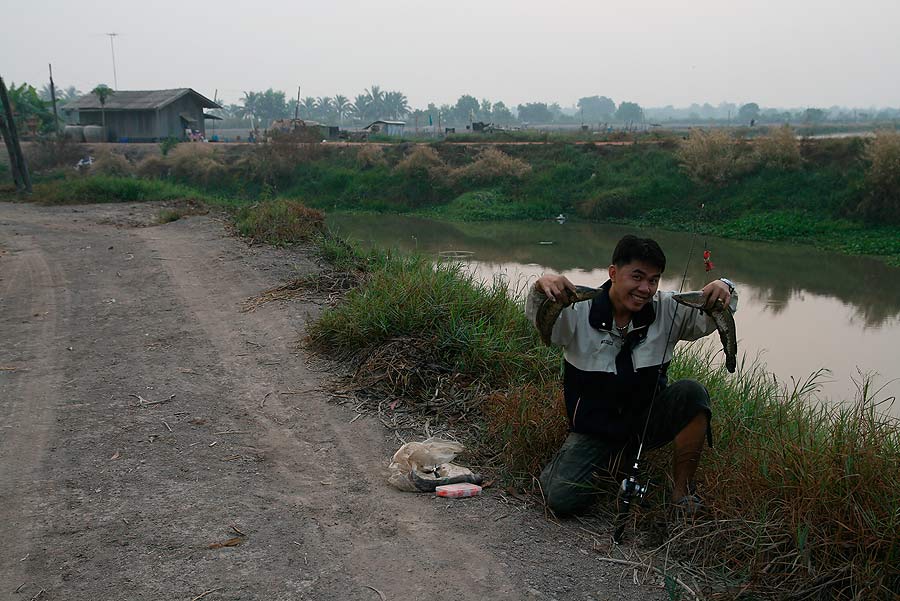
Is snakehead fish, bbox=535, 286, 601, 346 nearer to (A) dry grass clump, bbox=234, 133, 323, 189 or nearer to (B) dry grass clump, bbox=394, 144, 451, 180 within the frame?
(B) dry grass clump, bbox=394, 144, 451, 180

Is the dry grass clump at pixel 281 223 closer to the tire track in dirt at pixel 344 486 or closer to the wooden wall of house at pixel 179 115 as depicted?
the tire track in dirt at pixel 344 486

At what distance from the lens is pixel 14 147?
1794 centimetres

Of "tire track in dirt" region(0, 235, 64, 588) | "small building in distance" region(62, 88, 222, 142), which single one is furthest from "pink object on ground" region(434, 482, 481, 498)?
"small building in distance" region(62, 88, 222, 142)

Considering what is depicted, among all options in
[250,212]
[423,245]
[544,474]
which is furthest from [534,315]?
[423,245]

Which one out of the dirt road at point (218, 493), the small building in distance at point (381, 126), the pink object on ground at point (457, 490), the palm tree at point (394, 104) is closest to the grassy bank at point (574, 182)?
the dirt road at point (218, 493)

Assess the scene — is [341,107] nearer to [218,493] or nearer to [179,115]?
[179,115]

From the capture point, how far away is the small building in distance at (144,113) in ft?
120

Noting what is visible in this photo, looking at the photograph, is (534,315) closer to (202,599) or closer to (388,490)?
(388,490)

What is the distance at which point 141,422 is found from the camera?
14.2 ft

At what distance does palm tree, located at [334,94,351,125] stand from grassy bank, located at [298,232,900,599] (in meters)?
102

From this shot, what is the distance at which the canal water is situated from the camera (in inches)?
328

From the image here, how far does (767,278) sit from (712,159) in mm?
10221

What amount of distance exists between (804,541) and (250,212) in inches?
419

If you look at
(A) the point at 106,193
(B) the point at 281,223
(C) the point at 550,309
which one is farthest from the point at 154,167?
(C) the point at 550,309
